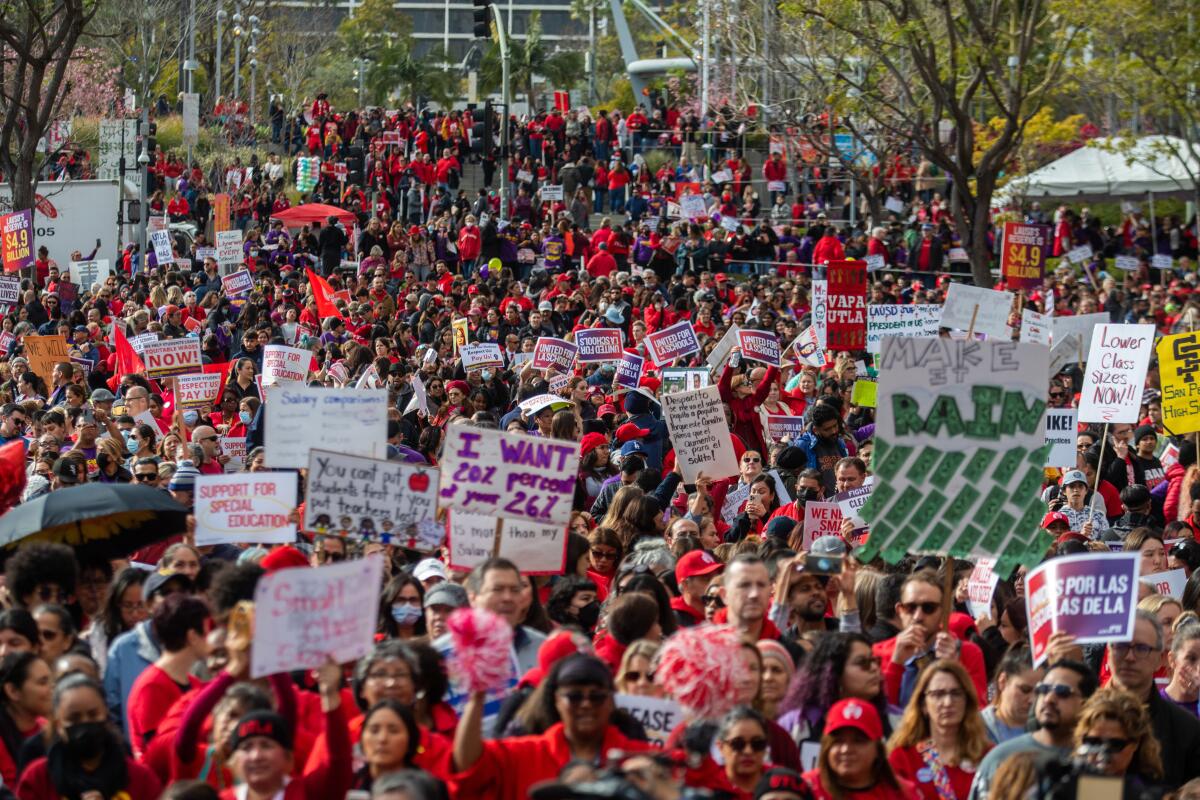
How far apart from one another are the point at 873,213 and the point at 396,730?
3231 cm

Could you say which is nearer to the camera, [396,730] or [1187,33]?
[396,730]

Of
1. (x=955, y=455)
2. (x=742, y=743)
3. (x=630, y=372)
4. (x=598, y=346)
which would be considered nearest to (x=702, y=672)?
(x=742, y=743)

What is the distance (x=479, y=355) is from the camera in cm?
1902

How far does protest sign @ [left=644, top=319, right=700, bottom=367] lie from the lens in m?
18.5

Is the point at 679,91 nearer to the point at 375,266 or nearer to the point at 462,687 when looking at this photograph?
the point at 375,266

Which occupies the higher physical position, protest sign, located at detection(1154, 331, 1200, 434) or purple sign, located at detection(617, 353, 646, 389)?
protest sign, located at detection(1154, 331, 1200, 434)

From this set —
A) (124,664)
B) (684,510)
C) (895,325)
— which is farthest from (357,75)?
(124,664)

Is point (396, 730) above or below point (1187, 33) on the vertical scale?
below

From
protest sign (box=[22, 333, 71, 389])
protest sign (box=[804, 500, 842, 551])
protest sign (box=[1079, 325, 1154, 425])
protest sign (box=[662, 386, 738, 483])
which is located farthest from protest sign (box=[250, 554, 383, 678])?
protest sign (box=[22, 333, 71, 389])

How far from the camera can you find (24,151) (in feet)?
94.2

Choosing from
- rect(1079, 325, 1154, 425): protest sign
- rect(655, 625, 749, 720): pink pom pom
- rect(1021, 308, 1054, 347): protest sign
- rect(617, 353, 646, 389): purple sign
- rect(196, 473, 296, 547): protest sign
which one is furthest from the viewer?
rect(1021, 308, 1054, 347): protest sign

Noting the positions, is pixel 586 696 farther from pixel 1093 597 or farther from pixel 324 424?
pixel 324 424

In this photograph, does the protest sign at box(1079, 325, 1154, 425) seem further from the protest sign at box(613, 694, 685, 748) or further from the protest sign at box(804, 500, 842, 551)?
the protest sign at box(613, 694, 685, 748)

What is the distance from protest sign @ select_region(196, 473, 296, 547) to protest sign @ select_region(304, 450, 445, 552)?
1123mm
